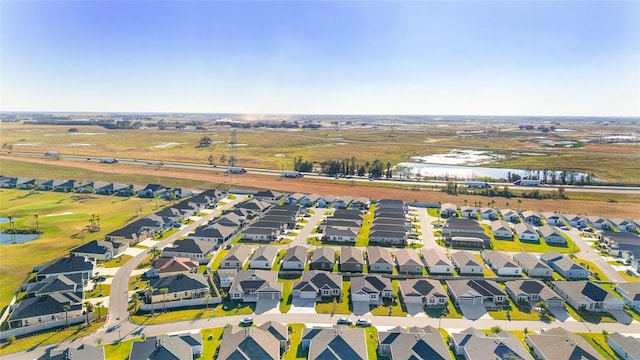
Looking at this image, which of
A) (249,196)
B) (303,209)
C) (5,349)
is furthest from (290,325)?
(249,196)

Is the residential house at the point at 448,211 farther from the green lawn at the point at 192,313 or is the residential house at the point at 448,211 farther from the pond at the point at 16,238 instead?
the pond at the point at 16,238

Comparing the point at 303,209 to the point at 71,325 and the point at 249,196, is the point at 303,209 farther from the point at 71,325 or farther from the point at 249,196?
the point at 71,325

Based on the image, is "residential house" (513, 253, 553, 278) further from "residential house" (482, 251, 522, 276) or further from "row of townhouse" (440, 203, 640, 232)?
"row of townhouse" (440, 203, 640, 232)

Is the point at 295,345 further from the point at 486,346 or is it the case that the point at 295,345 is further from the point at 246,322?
the point at 486,346

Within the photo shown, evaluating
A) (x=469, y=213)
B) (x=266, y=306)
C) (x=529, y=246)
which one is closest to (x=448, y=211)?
(x=469, y=213)

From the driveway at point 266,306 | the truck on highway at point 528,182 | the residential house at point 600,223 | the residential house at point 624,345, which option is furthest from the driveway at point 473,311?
the truck on highway at point 528,182

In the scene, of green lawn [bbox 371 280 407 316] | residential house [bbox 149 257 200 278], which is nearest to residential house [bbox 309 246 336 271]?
green lawn [bbox 371 280 407 316]

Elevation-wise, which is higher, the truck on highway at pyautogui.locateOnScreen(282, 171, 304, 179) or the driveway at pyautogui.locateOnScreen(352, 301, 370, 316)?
the truck on highway at pyautogui.locateOnScreen(282, 171, 304, 179)
